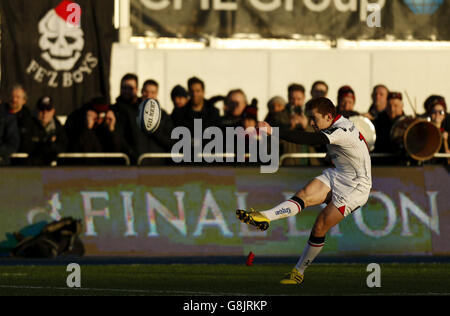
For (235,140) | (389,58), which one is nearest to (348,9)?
(389,58)

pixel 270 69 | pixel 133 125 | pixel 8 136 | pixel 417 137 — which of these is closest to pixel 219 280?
pixel 133 125

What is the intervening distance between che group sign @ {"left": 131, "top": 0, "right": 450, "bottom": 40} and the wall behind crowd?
47 cm

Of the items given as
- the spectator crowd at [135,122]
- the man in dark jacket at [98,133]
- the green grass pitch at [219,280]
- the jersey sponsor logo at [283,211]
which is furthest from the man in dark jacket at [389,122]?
the jersey sponsor logo at [283,211]

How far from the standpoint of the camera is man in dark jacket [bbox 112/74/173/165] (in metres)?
17.8

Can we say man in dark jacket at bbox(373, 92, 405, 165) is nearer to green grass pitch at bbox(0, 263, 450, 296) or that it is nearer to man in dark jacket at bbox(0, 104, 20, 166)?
green grass pitch at bbox(0, 263, 450, 296)

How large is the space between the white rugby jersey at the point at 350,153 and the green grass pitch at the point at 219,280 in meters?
1.32

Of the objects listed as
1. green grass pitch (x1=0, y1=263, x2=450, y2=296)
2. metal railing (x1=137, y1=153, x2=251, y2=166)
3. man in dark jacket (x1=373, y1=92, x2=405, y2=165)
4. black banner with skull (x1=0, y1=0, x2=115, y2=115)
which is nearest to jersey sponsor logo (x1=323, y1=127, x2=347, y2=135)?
green grass pitch (x1=0, y1=263, x2=450, y2=296)

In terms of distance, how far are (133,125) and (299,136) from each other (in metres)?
5.48

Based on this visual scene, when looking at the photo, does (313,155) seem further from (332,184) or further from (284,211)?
(284,211)

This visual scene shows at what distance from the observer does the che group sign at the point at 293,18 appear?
2178 centimetres

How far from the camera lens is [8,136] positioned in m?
17.7

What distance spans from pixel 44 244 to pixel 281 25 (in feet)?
24.2

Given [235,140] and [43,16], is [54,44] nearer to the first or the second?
[43,16]

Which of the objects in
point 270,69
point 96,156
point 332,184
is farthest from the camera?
point 270,69
